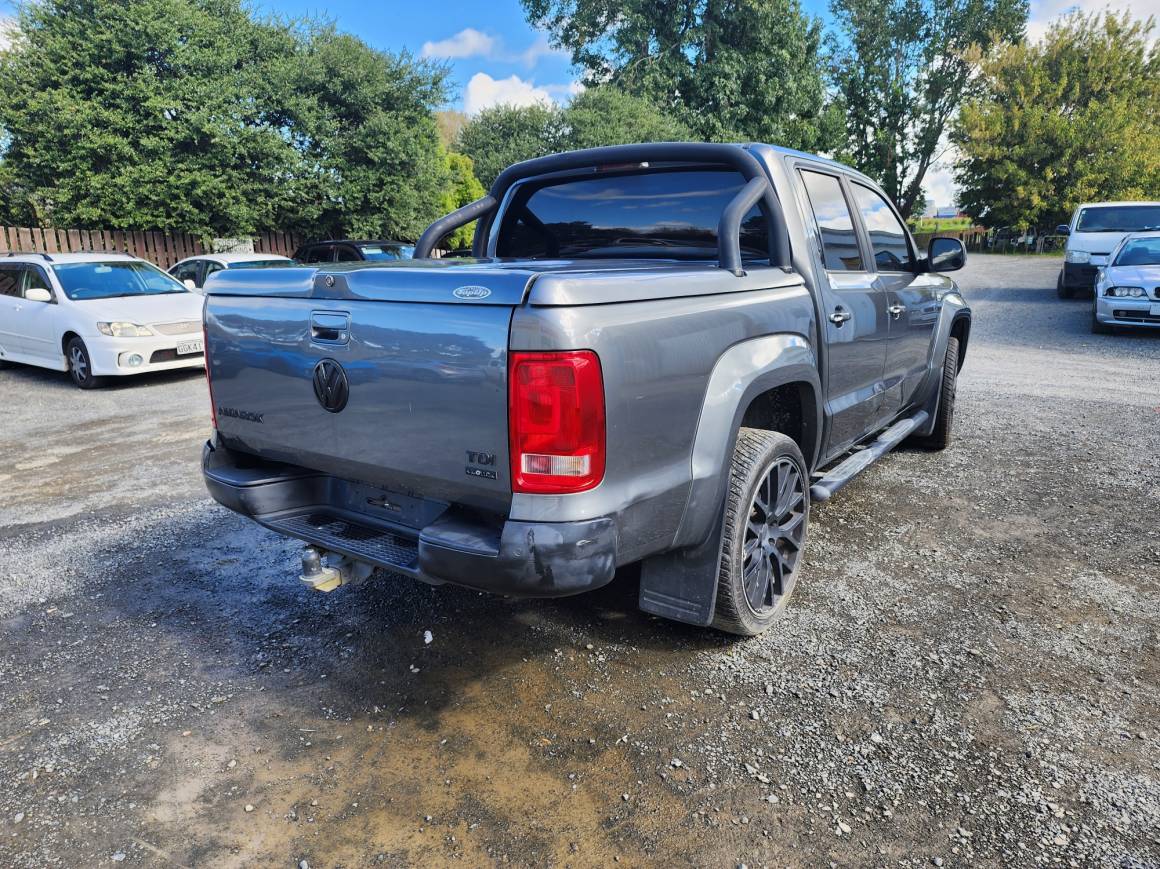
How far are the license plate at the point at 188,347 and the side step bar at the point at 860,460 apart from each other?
26.2ft

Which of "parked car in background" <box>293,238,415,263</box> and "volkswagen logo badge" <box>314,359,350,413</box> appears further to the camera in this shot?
"parked car in background" <box>293,238,415,263</box>

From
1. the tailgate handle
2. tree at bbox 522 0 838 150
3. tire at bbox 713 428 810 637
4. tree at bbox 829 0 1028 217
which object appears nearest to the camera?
the tailgate handle

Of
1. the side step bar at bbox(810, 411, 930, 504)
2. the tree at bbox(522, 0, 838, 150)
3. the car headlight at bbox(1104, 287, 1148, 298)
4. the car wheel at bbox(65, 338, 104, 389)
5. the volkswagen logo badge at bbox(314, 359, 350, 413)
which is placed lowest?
the car wheel at bbox(65, 338, 104, 389)

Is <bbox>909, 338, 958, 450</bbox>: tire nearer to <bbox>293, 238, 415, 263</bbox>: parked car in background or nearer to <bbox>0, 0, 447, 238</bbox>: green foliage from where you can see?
<bbox>293, 238, 415, 263</bbox>: parked car in background

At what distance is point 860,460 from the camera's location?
4.02 m

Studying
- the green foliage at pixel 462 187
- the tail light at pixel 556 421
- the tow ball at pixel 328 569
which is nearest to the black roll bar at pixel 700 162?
the tail light at pixel 556 421

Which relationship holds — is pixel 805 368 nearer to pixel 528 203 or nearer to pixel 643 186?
pixel 643 186

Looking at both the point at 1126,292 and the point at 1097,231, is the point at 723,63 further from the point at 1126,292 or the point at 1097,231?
the point at 1126,292

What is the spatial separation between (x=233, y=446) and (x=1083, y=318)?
14.5 metres

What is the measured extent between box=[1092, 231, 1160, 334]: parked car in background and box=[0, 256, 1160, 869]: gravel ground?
26.0ft

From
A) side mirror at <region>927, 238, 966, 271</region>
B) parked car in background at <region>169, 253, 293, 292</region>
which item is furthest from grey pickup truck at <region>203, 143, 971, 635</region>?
parked car in background at <region>169, 253, 293, 292</region>

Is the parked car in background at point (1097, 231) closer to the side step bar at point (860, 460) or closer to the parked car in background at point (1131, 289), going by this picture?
the parked car in background at point (1131, 289)

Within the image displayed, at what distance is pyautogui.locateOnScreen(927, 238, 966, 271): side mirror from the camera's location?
498 cm

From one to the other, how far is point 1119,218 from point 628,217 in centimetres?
1527
